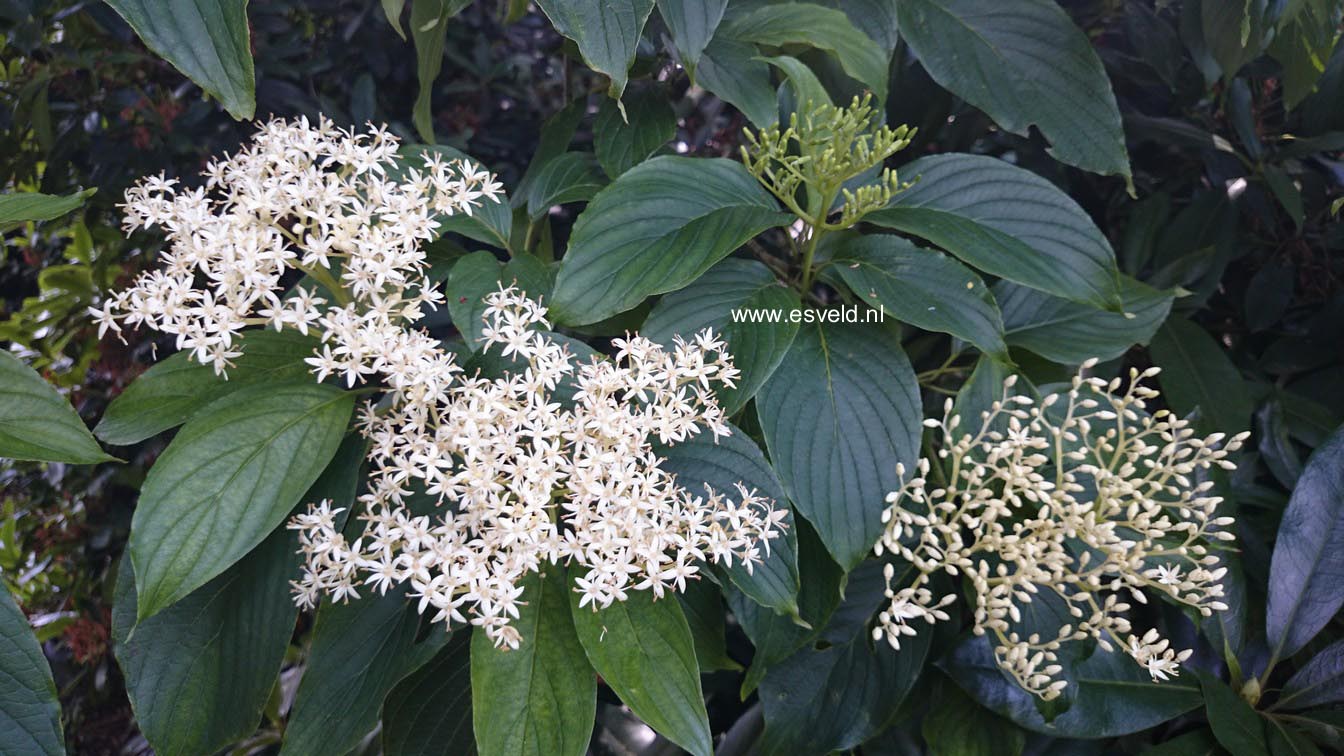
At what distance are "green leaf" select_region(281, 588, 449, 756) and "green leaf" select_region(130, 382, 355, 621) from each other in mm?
122

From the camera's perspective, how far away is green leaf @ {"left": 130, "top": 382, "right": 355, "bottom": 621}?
57 centimetres

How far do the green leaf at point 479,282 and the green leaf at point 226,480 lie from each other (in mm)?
105

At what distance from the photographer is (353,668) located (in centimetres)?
68

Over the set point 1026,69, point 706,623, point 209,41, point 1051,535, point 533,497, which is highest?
point 209,41

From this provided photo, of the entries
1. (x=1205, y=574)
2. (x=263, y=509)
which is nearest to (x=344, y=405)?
(x=263, y=509)

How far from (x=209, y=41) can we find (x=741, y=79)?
0.46 m

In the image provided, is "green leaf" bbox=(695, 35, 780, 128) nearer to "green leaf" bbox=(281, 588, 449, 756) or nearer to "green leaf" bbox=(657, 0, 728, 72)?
"green leaf" bbox=(657, 0, 728, 72)

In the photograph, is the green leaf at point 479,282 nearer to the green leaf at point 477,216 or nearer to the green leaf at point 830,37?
the green leaf at point 477,216

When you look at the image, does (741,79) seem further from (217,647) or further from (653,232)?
(217,647)

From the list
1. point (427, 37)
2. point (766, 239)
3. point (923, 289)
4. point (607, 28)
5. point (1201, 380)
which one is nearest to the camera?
point (607, 28)

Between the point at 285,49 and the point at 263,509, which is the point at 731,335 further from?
the point at 285,49

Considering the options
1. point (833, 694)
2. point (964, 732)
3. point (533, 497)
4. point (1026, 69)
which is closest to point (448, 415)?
point (533, 497)

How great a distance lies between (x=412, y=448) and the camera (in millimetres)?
577

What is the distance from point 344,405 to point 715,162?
1.21 ft
